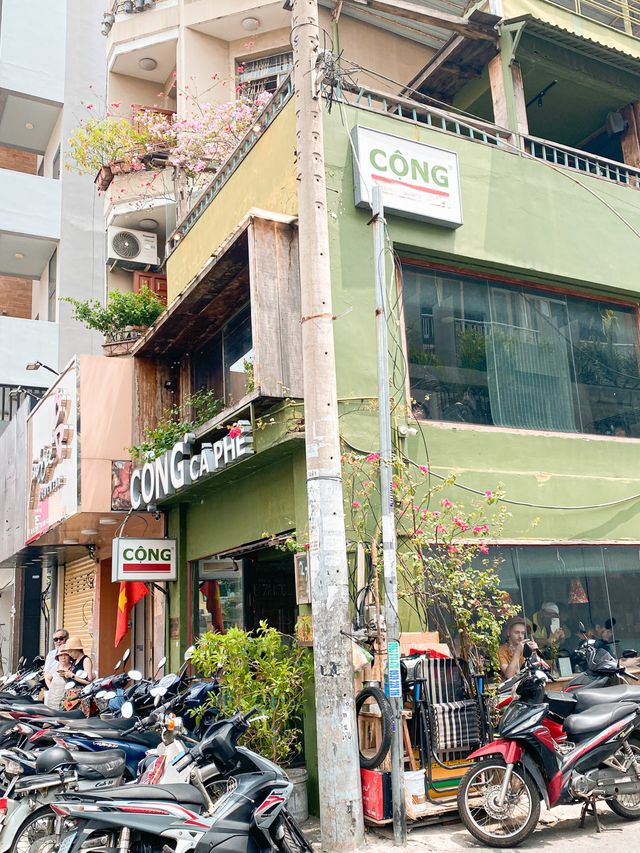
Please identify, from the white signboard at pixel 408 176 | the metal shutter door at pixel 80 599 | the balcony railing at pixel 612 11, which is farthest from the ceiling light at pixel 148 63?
the white signboard at pixel 408 176

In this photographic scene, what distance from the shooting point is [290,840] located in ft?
17.2

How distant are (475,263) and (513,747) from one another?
19.0 feet

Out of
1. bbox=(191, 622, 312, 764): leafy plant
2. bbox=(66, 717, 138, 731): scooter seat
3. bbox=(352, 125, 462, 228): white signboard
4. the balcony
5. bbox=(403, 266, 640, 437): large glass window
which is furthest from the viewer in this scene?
the balcony

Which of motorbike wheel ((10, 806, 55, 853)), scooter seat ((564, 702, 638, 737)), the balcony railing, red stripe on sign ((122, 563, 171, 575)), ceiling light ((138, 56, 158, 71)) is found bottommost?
motorbike wheel ((10, 806, 55, 853))

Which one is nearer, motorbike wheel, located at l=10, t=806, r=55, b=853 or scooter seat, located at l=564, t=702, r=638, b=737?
motorbike wheel, located at l=10, t=806, r=55, b=853

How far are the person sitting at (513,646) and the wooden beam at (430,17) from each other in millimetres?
8061

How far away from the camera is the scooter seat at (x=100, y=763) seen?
7129 millimetres

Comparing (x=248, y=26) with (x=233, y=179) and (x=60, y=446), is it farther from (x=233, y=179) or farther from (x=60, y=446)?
(x=60, y=446)

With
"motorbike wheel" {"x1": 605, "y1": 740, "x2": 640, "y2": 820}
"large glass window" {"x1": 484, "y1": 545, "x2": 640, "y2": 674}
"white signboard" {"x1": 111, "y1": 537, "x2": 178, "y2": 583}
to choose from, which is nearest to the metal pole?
"motorbike wheel" {"x1": 605, "y1": 740, "x2": 640, "y2": 820}

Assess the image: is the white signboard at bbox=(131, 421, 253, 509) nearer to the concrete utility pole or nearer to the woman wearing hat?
the concrete utility pole

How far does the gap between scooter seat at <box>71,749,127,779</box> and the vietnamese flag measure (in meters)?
5.05

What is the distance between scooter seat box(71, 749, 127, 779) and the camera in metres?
7.13

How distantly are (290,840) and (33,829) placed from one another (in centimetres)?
268

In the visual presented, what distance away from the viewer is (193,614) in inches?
475
